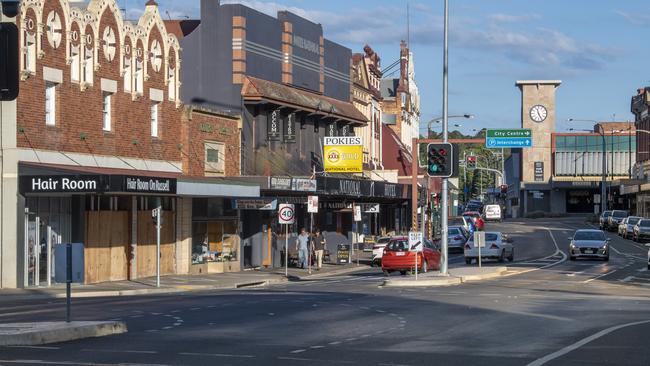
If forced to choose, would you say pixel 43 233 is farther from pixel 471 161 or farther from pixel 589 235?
pixel 471 161

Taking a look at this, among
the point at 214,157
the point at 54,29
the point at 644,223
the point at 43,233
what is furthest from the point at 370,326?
the point at 644,223

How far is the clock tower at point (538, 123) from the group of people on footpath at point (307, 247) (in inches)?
3228

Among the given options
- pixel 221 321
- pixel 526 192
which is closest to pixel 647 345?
pixel 221 321

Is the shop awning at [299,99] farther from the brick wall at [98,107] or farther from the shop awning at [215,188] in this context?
the brick wall at [98,107]

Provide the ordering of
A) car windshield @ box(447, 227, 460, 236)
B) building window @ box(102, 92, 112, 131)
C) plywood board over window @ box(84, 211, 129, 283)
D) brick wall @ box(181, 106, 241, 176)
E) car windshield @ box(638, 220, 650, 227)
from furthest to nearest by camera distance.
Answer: car windshield @ box(638, 220, 650, 227)
car windshield @ box(447, 227, 460, 236)
brick wall @ box(181, 106, 241, 176)
building window @ box(102, 92, 112, 131)
plywood board over window @ box(84, 211, 129, 283)

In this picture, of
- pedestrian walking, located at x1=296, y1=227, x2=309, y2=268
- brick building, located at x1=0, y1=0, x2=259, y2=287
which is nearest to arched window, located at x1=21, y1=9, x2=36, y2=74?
brick building, located at x1=0, y1=0, x2=259, y2=287

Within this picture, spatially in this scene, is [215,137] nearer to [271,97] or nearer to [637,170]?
[271,97]

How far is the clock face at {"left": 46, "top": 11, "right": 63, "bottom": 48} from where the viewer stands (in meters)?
34.9

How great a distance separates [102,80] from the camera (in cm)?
3809

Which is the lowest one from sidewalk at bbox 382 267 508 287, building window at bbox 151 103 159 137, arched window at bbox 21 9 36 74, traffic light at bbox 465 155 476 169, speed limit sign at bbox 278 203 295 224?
sidewalk at bbox 382 267 508 287

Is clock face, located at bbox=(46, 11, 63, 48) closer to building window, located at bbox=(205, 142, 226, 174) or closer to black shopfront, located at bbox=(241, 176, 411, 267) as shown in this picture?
building window, located at bbox=(205, 142, 226, 174)

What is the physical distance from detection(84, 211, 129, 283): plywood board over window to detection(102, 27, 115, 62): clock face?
5580 mm

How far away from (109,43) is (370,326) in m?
21.7

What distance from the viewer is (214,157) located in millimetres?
46156
